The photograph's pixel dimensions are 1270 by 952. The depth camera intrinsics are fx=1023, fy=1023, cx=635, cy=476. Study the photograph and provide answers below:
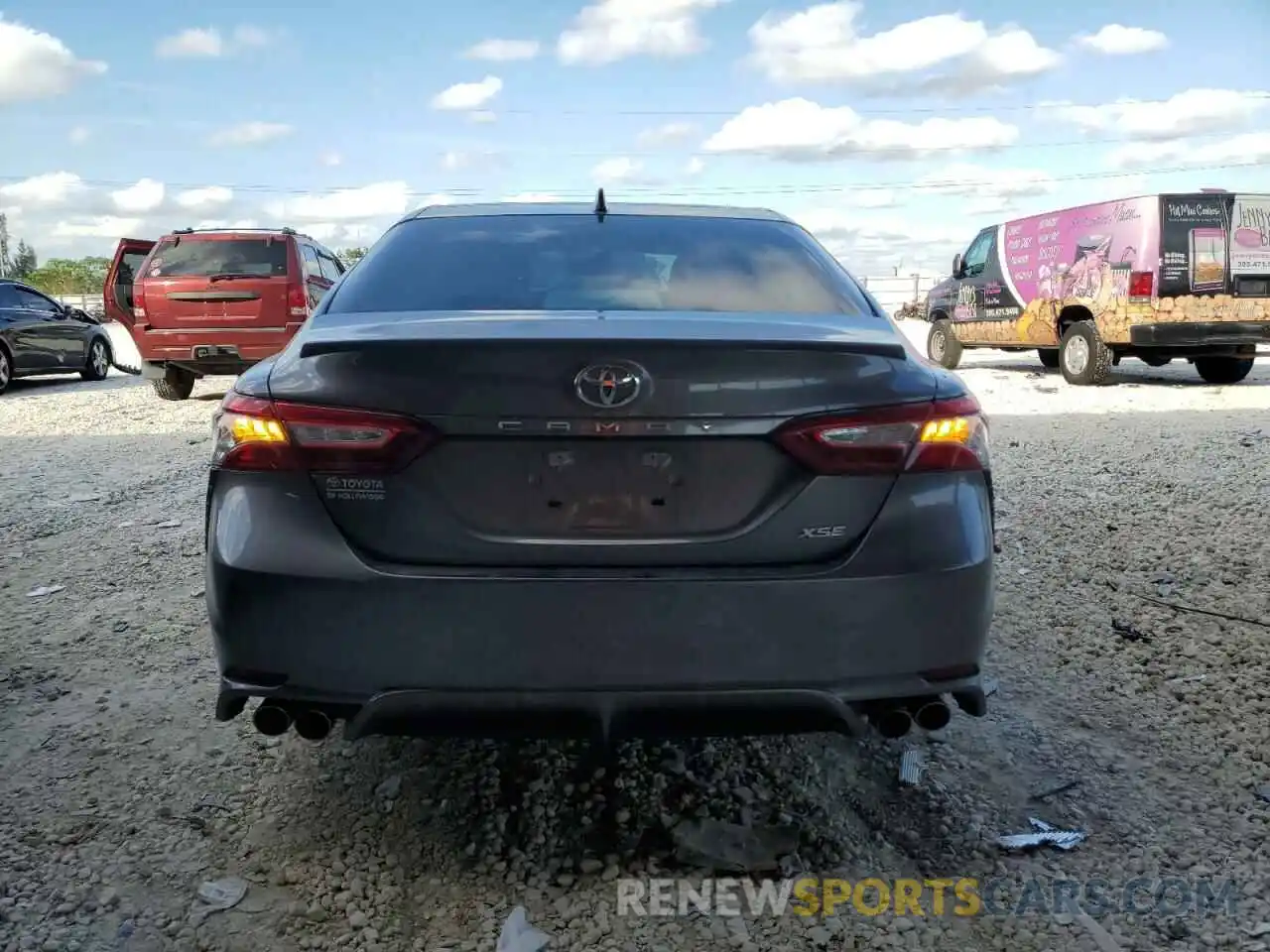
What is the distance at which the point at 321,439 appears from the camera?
2.12 metres

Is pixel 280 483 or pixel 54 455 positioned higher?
pixel 280 483

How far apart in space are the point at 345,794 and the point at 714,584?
1403 millimetres

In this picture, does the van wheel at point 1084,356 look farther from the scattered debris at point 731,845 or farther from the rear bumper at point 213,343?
the scattered debris at point 731,845

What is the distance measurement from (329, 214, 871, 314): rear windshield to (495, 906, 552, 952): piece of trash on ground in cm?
141

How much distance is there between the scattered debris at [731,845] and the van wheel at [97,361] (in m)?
16.0

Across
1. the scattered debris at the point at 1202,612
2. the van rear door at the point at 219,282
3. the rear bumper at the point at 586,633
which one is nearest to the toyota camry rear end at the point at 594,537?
the rear bumper at the point at 586,633

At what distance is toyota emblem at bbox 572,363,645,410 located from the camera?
81.5 inches

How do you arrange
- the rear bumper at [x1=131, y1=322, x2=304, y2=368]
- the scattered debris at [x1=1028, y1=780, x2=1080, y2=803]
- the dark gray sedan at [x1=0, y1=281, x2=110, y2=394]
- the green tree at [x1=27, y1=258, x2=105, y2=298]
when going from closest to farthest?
the scattered debris at [x1=1028, y1=780, x2=1080, y2=803] → the rear bumper at [x1=131, y1=322, x2=304, y2=368] → the dark gray sedan at [x1=0, y1=281, x2=110, y2=394] → the green tree at [x1=27, y1=258, x2=105, y2=298]

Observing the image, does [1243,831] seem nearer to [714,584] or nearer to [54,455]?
[714,584]

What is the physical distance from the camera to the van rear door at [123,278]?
38.8ft

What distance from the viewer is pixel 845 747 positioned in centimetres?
312

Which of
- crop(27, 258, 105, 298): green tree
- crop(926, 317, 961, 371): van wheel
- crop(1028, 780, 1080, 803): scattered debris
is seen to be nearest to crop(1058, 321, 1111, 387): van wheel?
crop(926, 317, 961, 371): van wheel

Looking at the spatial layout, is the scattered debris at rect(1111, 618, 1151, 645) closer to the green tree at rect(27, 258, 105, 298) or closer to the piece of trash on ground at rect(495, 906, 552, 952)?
the piece of trash on ground at rect(495, 906, 552, 952)

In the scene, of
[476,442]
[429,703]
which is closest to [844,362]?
Result: [476,442]
